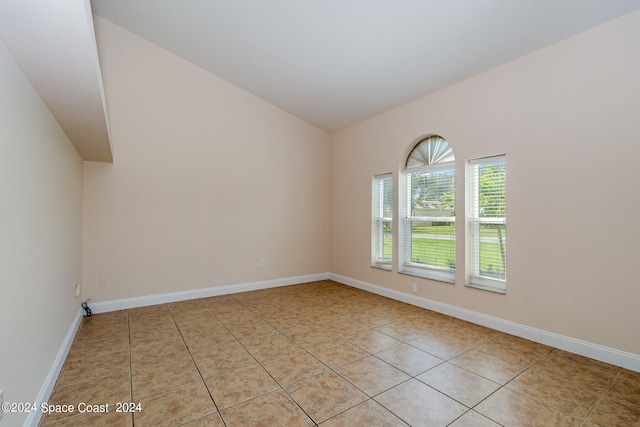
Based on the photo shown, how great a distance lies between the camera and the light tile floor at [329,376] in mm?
1863

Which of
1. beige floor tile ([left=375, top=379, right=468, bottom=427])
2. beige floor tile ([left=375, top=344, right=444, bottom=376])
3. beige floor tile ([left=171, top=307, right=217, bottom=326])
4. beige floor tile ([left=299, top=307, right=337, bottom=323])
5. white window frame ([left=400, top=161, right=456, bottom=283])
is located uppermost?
white window frame ([left=400, top=161, right=456, bottom=283])

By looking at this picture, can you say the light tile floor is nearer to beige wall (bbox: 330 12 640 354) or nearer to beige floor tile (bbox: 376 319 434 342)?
beige floor tile (bbox: 376 319 434 342)

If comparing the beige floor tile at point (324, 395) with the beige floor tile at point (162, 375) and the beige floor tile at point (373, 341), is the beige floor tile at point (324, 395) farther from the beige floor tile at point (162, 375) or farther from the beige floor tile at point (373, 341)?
the beige floor tile at point (162, 375)

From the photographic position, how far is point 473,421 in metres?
1.81

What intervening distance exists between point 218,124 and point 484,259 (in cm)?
429

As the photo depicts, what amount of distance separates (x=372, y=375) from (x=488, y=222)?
7.34ft

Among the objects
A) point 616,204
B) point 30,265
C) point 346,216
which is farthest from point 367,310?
point 30,265

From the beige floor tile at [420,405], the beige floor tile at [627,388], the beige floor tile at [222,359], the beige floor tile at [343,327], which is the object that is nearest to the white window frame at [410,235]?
the beige floor tile at [343,327]

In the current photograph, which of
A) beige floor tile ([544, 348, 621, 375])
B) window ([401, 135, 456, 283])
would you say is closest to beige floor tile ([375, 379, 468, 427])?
beige floor tile ([544, 348, 621, 375])

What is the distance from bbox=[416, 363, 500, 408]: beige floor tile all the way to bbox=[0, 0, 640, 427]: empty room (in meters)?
0.02

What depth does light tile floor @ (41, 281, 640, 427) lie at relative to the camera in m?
1.86

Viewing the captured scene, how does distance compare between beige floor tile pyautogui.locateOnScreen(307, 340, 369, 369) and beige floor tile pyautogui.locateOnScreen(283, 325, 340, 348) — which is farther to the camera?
beige floor tile pyautogui.locateOnScreen(283, 325, 340, 348)

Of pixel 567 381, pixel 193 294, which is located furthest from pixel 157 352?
pixel 567 381

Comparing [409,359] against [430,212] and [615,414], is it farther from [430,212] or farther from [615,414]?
[430,212]
